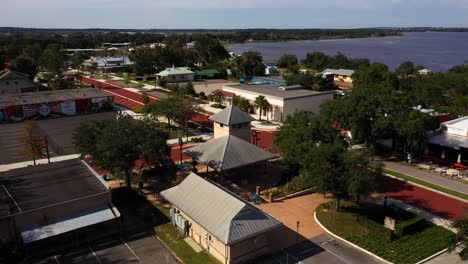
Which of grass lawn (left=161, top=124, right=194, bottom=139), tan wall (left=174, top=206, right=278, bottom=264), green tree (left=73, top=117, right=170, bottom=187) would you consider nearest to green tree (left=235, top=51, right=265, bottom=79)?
grass lawn (left=161, top=124, right=194, bottom=139)

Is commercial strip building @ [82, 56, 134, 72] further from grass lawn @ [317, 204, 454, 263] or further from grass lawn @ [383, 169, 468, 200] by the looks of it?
grass lawn @ [317, 204, 454, 263]

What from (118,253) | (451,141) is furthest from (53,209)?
(451,141)

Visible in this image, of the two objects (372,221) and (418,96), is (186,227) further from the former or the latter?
(418,96)

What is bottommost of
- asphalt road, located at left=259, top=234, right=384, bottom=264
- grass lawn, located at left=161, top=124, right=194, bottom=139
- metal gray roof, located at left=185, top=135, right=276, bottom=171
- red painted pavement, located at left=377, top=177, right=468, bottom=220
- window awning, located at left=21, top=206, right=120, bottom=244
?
asphalt road, located at left=259, top=234, right=384, bottom=264

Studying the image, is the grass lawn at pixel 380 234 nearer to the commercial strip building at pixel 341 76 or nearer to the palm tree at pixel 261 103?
the palm tree at pixel 261 103

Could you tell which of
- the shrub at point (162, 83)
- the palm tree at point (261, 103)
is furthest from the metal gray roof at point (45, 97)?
the palm tree at point (261, 103)
